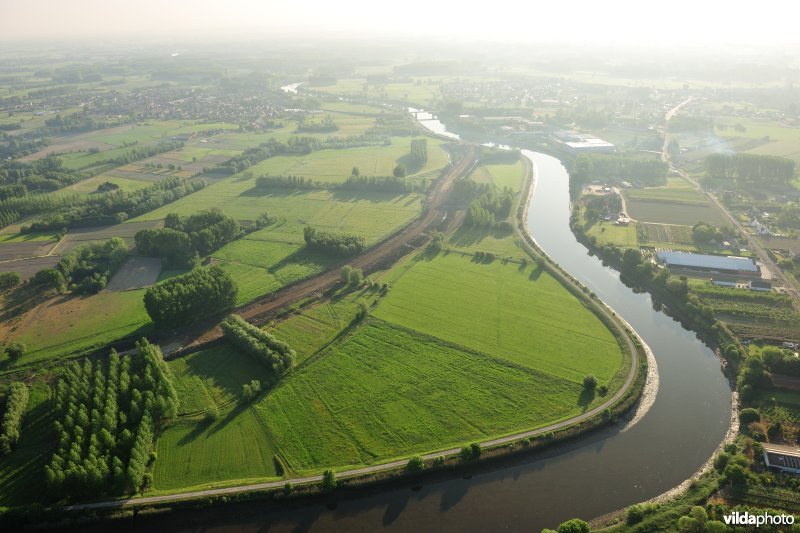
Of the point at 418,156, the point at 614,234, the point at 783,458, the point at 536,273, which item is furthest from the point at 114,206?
the point at 783,458

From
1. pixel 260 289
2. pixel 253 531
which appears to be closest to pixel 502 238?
pixel 260 289

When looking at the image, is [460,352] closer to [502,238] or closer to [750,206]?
[502,238]

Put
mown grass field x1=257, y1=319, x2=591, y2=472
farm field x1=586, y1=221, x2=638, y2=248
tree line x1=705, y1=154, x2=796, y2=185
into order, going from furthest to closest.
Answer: tree line x1=705, y1=154, x2=796, y2=185 → farm field x1=586, y1=221, x2=638, y2=248 → mown grass field x1=257, y1=319, x2=591, y2=472

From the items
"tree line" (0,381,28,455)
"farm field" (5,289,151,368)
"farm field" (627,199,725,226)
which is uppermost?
"farm field" (627,199,725,226)

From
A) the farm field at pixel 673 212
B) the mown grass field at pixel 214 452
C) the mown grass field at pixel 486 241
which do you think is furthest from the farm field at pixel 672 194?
the mown grass field at pixel 214 452

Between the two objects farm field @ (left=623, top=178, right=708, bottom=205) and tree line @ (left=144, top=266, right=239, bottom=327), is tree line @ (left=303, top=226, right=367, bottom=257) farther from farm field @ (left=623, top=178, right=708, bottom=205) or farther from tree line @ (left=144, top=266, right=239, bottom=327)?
farm field @ (left=623, top=178, right=708, bottom=205)

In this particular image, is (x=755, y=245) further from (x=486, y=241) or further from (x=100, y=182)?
(x=100, y=182)

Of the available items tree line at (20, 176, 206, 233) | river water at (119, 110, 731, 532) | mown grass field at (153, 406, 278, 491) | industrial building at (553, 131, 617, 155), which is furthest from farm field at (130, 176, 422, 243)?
industrial building at (553, 131, 617, 155)
